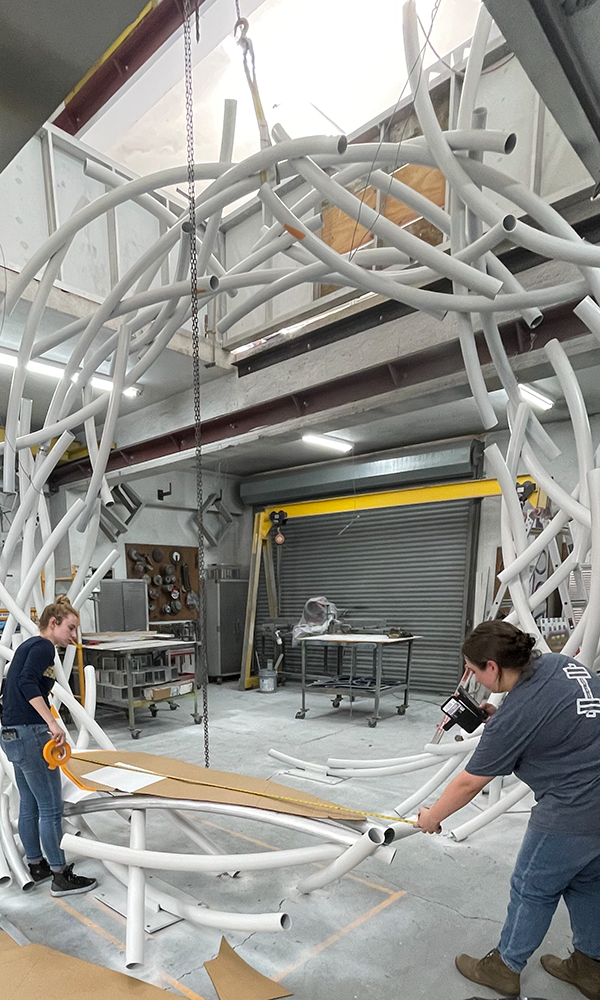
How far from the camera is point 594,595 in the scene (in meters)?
2.36

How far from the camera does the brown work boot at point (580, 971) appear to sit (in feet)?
6.45

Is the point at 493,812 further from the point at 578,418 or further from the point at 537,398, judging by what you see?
the point at 537,398

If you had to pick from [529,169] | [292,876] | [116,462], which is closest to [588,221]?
[529,169]

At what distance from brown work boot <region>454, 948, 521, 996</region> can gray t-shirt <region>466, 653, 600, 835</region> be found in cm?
62

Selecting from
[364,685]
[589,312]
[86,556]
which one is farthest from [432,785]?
[364,685]

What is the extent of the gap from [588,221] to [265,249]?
2106mm

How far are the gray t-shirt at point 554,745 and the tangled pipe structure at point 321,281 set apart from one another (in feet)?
0.23

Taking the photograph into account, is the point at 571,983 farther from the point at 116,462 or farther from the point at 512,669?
the point at 116,462

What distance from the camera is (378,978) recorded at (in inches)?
80.7

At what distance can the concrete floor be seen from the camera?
2045 mm

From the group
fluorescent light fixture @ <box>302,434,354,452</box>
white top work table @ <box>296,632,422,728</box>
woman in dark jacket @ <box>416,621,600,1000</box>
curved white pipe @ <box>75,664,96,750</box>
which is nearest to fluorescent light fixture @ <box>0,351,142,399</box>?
fluorescent light fixture @ <box>302,434,354,452</box>

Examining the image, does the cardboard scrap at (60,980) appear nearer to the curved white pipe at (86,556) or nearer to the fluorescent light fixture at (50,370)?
the curved white pipe at (86,556)

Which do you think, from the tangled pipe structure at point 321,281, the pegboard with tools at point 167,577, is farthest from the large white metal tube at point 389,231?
the pegboard with tools at point 167,577

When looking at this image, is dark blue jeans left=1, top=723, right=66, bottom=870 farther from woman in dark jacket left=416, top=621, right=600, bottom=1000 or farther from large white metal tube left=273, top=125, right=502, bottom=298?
large white metal tube left=273, top=125, right=502, bottom=298
